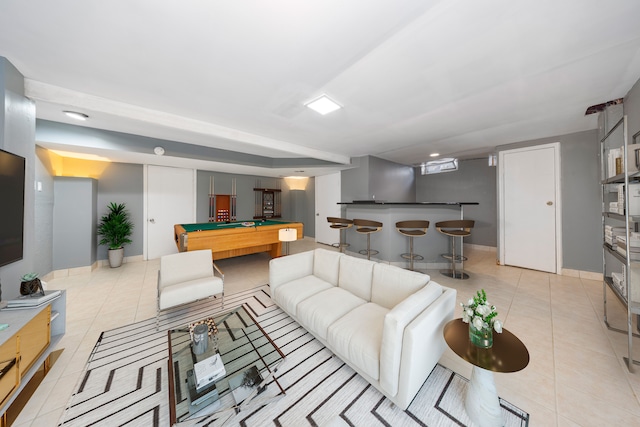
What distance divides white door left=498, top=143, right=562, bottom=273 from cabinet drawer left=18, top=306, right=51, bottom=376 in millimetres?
6745

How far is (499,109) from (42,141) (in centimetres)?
683

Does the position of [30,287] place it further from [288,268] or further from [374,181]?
[374,181]

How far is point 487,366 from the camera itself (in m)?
1.17

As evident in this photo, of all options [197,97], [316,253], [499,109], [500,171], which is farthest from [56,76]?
[500,171]

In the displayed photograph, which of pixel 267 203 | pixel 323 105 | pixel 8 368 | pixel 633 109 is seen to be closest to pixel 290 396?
pixel 8 368

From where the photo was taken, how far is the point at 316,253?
2836mm

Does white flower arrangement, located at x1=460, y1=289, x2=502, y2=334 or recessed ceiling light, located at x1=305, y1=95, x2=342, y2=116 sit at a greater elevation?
recessed ceiling light, located at x1=305, y1=95, x2=342, y2=116

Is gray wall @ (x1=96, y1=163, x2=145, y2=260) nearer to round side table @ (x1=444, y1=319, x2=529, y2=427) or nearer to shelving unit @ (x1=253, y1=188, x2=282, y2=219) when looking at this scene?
shelving unit @ (x1=253, y1=188, x2=282, y2=219)

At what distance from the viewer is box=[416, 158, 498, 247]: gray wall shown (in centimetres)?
580

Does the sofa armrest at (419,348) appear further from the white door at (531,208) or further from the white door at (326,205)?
the white door at (326,205)

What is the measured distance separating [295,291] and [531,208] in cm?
494

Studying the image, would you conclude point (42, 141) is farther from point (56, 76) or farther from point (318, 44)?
point (318, 44)

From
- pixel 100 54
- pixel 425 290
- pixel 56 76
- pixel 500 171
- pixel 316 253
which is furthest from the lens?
pixel 500 171

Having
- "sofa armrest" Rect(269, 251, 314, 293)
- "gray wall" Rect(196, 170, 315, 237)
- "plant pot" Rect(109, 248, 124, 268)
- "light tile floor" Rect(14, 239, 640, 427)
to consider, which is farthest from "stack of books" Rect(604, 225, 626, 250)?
"plant pot" Rect(109, 248, 124, 268)
